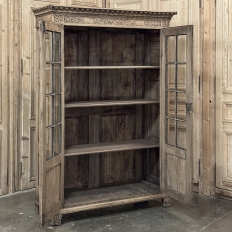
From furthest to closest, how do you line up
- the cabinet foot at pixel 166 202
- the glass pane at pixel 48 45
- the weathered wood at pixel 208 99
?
the weathered wood at pixel 208 99
the cabinet foot at pixel 166 202
the glass pane at pixel 48 45

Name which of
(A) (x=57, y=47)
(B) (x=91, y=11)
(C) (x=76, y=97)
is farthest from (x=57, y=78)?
(C) (x=76, y=97)

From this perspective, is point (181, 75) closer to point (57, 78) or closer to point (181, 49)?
point (181, 49)

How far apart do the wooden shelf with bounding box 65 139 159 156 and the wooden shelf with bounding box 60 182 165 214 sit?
1.50 feet

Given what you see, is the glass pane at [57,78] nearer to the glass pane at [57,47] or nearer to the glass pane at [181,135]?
the glass pane at [57,47]

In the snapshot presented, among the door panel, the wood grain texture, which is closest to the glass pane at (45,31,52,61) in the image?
the wood grain texture

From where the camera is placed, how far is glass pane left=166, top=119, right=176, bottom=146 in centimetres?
391

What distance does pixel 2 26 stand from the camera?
436cm

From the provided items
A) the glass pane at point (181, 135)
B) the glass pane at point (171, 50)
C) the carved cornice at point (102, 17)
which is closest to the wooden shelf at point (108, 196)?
the glass pane at point (181, 135)

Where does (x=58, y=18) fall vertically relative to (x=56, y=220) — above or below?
above

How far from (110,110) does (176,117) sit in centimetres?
91

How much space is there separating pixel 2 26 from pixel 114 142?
5.72 feet

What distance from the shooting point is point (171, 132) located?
3973 millimetres

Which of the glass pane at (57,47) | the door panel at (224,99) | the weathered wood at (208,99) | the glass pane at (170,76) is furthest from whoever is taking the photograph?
the weathered wood at (208,99)

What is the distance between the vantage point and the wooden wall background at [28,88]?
14.3 ft
